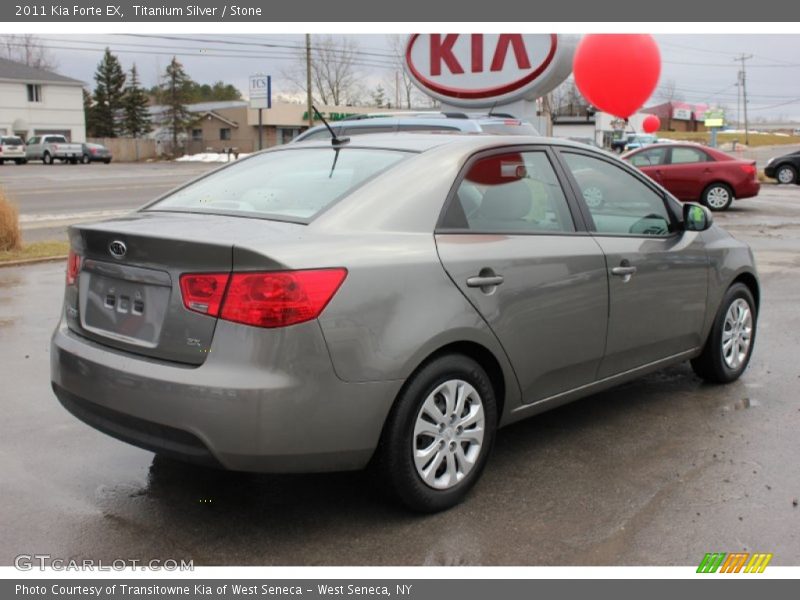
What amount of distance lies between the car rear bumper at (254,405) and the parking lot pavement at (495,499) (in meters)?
0.43

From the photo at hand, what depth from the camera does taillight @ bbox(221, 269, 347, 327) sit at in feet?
10.3

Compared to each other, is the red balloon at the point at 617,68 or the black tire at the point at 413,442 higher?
the red balloon at the point at 617,68

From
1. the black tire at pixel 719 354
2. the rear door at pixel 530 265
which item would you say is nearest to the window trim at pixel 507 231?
the rear door at pixel 530 265

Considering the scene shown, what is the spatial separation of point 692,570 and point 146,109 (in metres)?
85.7

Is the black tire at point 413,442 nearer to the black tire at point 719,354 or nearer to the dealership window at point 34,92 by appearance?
the black tire at point 719,354

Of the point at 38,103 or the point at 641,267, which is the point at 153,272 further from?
the point at 38,103

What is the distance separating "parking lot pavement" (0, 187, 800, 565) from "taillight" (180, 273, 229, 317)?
1.00 meters

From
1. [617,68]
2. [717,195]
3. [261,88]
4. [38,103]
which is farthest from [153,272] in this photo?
[38,103]

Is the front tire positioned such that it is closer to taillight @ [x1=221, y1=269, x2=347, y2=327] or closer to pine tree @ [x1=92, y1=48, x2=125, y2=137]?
taillight @ [x1=221, y1=269, x2=347, y2=327]

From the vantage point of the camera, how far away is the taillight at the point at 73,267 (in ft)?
12.4

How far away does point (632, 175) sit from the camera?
503 cm

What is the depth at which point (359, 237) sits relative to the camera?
3445 millimetres

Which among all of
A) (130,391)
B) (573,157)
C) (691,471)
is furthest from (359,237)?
(691,471)

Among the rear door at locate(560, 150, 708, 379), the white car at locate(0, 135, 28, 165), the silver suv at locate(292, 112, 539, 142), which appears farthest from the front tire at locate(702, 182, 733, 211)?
the white car at locate(0, 135, 28, 165)
